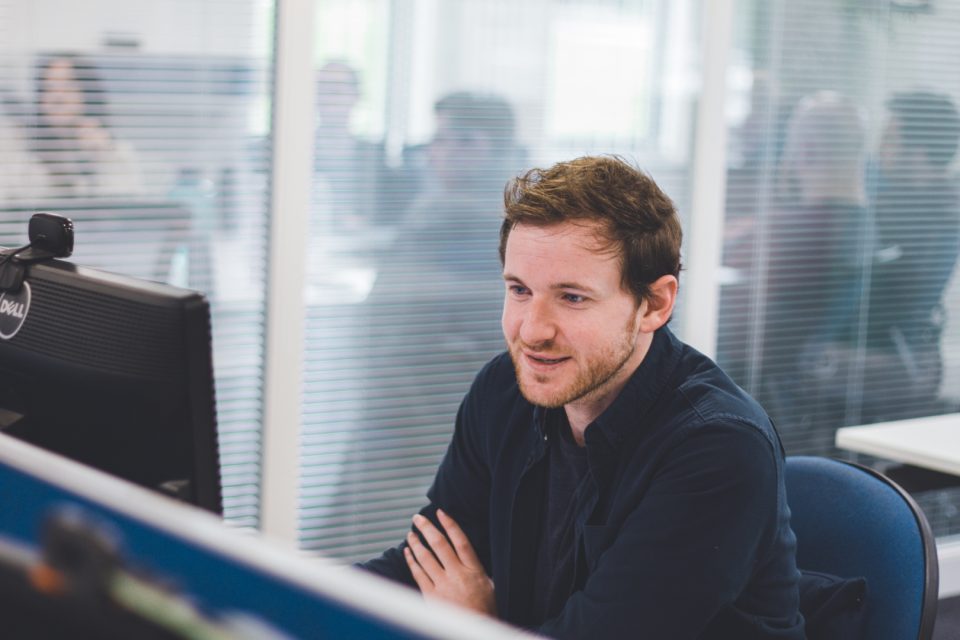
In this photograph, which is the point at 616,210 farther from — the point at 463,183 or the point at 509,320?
the point at 463,183

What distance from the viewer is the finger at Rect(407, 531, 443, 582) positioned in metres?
1.75

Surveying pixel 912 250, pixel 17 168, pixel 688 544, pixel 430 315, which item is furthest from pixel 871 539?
pixel 912 250

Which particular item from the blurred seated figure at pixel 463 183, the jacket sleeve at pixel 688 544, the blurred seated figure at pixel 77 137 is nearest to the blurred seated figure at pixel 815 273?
the blurred seated figure at pixel 463 183

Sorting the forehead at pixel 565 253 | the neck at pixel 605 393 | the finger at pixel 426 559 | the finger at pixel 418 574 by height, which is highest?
the forehead at pixel 565 253

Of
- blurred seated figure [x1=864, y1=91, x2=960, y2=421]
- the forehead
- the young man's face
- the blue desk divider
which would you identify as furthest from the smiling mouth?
blurred seated figure [x1=864, y1=91, x2=960, y2=421]

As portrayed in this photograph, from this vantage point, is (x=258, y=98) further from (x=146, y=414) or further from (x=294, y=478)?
(x=146, y=414)

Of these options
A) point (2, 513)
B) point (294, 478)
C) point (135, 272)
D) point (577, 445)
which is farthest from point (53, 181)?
point (2, 513)

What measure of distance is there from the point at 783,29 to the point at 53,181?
218 cm

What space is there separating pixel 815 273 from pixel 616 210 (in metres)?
2.35

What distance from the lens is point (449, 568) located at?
1.76 m

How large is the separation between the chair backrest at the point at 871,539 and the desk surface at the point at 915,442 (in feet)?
Answer: 2.51

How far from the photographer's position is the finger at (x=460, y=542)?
1.77m

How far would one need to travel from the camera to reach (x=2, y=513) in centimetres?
95

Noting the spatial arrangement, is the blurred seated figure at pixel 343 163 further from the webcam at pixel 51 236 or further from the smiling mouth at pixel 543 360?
the webcam at pixel 51 236
